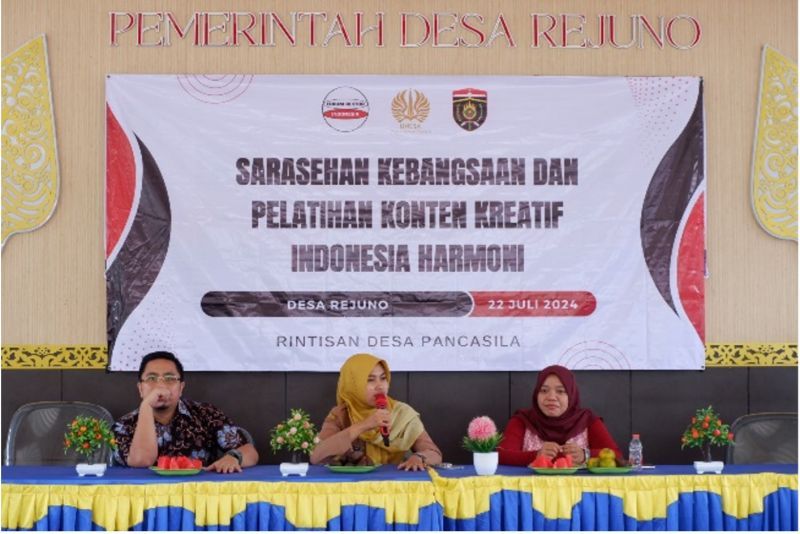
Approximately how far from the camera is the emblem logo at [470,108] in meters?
4.49

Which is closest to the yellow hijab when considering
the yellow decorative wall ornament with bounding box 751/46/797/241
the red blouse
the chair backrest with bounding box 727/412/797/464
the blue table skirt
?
the red blouse

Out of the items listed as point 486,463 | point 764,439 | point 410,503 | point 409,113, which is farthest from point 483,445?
point 409,113

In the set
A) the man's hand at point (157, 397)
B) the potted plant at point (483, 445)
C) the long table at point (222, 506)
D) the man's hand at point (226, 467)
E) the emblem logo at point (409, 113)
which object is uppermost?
the emblem logo at point (409, 113)

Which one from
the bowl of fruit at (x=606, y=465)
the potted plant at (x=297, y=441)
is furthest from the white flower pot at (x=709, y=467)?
the potted plant at (x=297, y=441)

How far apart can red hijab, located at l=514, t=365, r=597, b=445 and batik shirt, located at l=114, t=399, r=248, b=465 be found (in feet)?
3.67

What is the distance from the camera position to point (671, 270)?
450 centimetres

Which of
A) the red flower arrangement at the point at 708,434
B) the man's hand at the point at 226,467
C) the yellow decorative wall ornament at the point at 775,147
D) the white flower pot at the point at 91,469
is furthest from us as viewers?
the yellow decorative wall ornament at the point at 775,147

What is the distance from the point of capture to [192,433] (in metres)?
3.94

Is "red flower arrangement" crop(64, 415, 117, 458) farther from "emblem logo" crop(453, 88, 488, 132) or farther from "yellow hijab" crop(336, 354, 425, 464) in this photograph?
"emblem logo" crop(453, 88, 488, 132)

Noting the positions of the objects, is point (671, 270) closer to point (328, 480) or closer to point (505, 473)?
point (505, 473)

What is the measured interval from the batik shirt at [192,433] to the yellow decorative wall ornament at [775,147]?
96.4 inches

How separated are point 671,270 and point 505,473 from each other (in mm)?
1498

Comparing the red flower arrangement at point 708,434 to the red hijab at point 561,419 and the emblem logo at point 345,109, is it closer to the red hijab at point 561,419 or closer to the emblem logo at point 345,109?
the red hijab at point 561,419

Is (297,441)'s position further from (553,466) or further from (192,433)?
(553,466)
